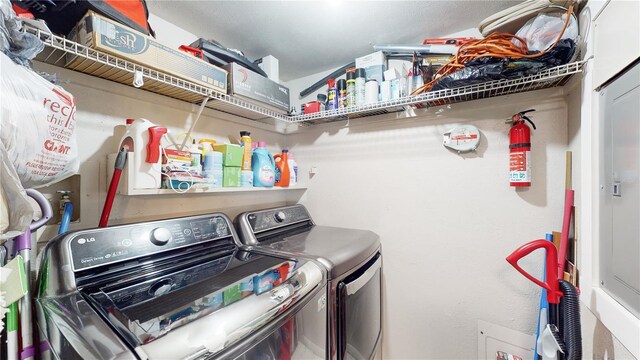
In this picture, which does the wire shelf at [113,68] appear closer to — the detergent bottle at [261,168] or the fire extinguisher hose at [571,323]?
the detergent bottle at [261,168]

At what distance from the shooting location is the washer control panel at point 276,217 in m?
1.53

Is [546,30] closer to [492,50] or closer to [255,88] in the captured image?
[492,50]

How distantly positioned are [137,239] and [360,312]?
110 centimetres

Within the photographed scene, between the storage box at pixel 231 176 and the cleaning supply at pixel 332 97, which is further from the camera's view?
the cleaning supply at pixel 332 97

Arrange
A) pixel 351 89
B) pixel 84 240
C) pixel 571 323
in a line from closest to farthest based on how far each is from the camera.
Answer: pixel 84 240 < pixel 571 323 < pixel 351 89

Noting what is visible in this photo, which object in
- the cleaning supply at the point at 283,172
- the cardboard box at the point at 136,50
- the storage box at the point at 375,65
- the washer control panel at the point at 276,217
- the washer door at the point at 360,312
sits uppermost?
the storage box at the point at 375,65

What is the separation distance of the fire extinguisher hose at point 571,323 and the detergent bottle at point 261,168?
1.56 meters

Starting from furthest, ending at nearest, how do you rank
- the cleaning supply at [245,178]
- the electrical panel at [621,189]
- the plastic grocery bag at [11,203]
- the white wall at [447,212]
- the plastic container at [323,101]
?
the plastic container at [323,101]
the cleaning supply at [245,178]
the white wall at [447,212]
the electrical panel at [621,189]
the plastic grocery bag at [11,203]

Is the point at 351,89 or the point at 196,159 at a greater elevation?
the point at 351,89

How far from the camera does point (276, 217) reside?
5.59ft

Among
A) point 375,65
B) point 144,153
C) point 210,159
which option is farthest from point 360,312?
point 375,65

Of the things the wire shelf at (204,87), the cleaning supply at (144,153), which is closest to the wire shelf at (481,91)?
the wire shelf at (204,87)

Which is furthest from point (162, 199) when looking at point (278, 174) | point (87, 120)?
point (278, 174)

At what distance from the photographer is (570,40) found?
1034 mm
